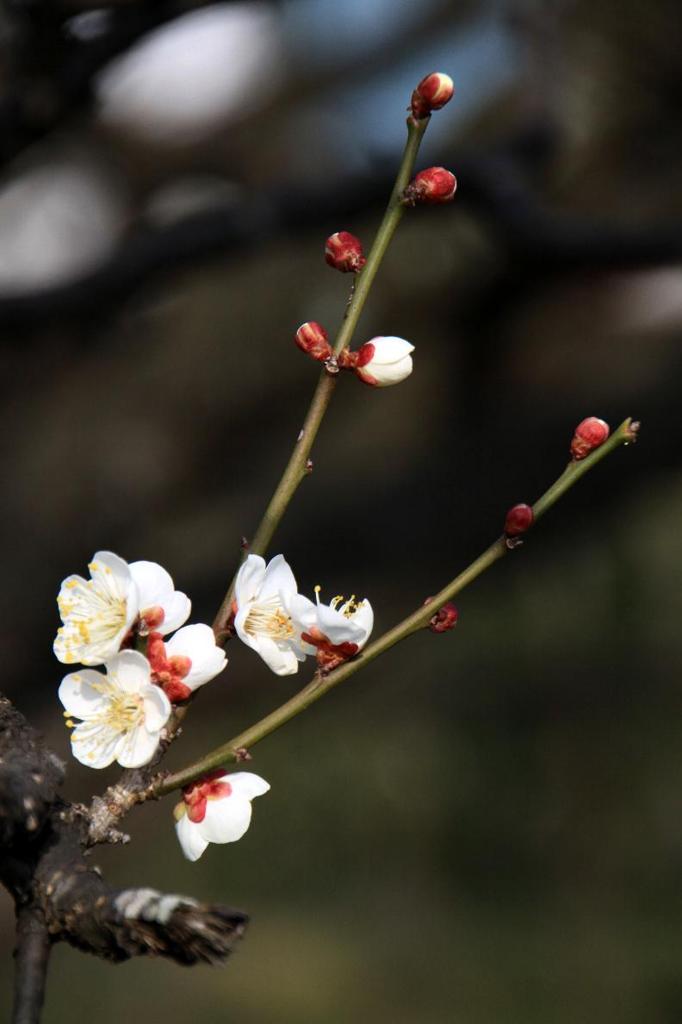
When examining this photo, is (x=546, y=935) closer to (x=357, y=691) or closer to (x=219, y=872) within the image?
(x=219, y=872)

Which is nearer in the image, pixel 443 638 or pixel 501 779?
pixel 501 779

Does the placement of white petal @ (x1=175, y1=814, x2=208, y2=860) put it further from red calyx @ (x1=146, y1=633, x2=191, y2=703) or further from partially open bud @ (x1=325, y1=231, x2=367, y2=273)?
partially open bud @ (x1=325, y1=231, x2=367, y2=273)

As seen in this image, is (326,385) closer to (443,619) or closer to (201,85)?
(443,619)

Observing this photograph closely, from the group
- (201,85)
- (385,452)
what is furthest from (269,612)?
(201,85)

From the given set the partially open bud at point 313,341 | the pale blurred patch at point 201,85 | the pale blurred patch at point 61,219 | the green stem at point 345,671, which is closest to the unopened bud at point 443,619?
the green stem at point 345,671

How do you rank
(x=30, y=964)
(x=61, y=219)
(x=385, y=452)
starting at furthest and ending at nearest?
1. (x=61, y=219)
2. (x=385, y=452)
3. (x=30, y=964)

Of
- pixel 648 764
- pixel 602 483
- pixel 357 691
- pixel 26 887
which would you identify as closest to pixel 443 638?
pixel 357 691
